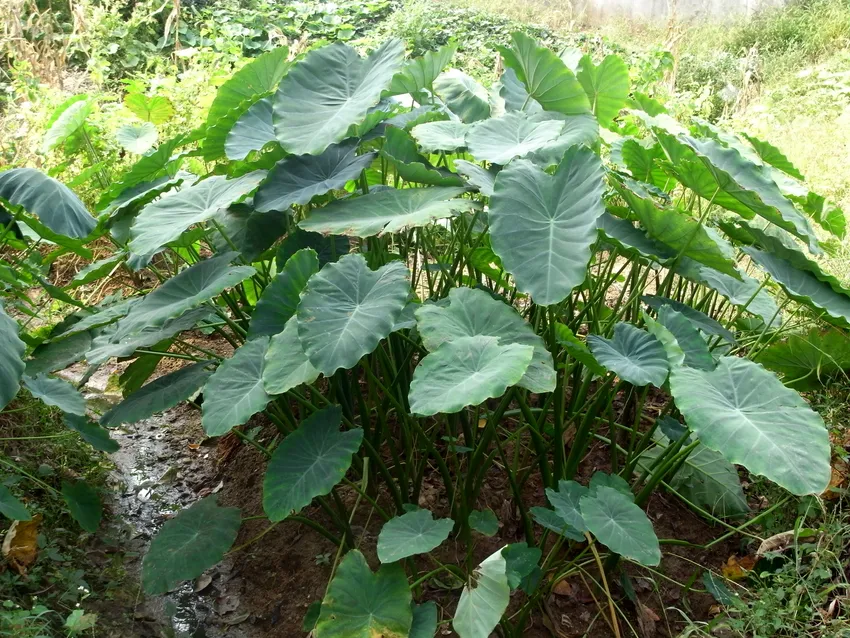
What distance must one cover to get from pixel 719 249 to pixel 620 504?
70 cm

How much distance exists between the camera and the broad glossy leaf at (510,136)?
185 cm

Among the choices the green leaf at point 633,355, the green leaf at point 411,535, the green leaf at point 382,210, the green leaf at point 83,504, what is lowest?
the green leaf at point 83,504

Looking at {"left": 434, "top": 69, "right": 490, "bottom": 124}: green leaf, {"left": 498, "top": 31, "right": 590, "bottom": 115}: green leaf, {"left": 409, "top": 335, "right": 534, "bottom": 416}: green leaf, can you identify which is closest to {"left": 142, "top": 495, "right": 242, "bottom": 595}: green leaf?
{"left": 409, "top": 335, "right": 534, "bottom": 416}: green leaf

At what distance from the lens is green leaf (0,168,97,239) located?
6.82 feet

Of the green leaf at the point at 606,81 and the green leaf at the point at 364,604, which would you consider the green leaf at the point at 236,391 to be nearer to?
the green leaf at the point at 364,604

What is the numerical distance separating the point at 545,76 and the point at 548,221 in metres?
0.71

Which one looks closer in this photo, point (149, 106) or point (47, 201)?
point (47, 201)

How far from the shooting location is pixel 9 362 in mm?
1570

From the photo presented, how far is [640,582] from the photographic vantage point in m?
2.09

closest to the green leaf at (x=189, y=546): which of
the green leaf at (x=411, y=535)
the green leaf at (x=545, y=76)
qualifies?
the green leaf at (x=411, y=535)

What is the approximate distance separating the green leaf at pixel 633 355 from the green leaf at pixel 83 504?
1.47 meters

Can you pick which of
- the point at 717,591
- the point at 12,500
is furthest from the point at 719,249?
the point at 12,500

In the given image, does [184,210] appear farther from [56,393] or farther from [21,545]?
[21,545]

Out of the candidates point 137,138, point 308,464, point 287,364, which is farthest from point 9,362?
point 137,138
